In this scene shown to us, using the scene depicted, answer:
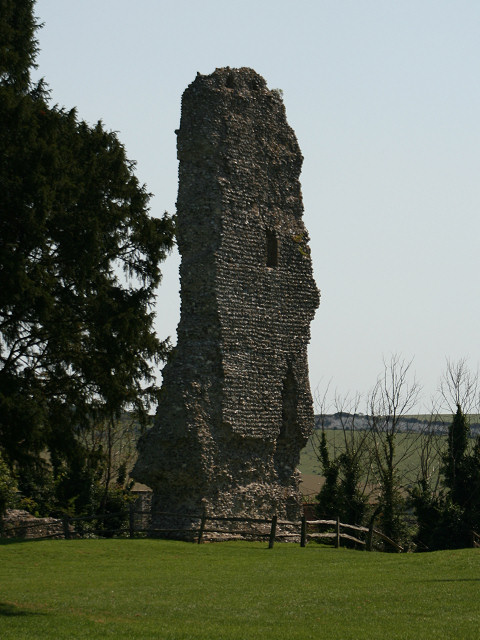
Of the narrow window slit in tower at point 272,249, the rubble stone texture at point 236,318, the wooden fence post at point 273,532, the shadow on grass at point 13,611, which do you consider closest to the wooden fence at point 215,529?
the wooden fence post at point 273,532

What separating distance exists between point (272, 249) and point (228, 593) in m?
14.8

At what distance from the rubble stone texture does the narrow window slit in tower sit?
0.03 m

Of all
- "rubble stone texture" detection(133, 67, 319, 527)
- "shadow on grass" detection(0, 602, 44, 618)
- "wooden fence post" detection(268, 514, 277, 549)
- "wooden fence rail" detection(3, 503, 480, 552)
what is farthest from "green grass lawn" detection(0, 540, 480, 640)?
"rubble stone texture" detection(133, 67, 319, 527)

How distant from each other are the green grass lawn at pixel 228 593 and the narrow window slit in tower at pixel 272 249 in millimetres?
8976

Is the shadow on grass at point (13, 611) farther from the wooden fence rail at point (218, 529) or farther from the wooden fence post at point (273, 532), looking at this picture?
the wooden fence post at point (273, 532)

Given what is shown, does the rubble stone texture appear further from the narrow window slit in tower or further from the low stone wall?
the low stone wall

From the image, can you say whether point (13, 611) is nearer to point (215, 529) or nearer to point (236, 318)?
point (215, 529)

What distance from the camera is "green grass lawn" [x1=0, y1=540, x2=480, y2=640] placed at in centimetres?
1284

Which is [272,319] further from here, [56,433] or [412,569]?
[56,433]

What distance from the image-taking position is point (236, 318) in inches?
1083

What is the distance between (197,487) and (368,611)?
40.5ft

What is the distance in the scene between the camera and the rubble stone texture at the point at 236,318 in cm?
2648

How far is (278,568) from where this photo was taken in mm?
20484

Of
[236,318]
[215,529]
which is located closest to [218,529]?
[215,529]
